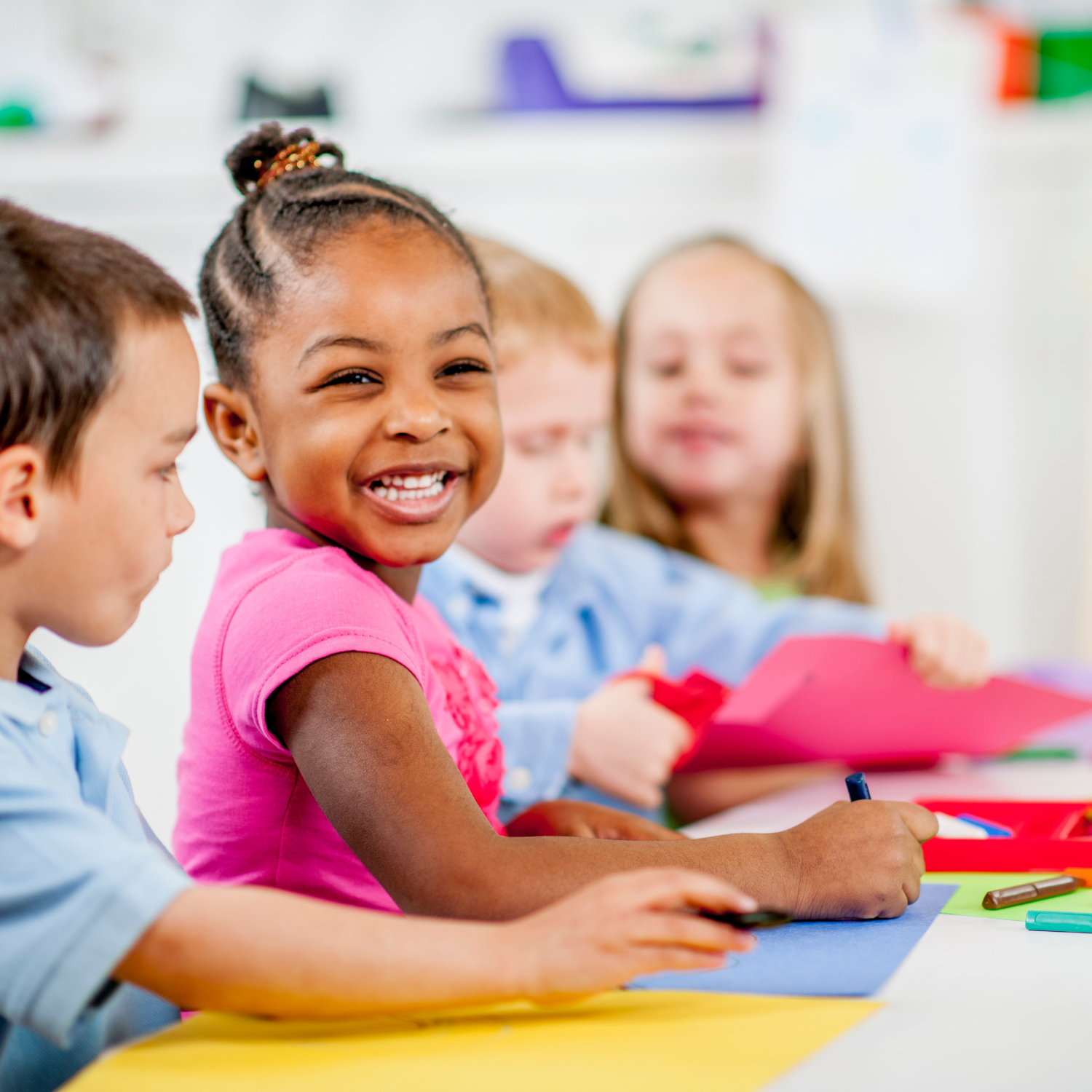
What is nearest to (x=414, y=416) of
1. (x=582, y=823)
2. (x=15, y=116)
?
(x=582, y=823)

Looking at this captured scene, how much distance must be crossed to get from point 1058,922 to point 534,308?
0.75 meters

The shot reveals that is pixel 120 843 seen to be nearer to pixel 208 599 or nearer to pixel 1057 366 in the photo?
pixel 208 599

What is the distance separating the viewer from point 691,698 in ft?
3.46

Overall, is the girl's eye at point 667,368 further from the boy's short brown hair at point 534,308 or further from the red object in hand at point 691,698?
the red object in hand at point 691,698

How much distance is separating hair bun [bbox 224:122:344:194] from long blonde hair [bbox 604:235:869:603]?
0.95 meters

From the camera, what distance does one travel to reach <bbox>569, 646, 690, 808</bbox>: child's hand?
969mm

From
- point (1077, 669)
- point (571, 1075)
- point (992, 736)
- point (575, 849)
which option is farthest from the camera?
point (1077, 669)

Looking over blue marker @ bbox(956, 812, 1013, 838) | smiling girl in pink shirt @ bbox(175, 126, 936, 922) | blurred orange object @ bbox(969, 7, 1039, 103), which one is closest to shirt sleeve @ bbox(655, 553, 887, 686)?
blue marker @ bbox(956, 812, 1013, 838)

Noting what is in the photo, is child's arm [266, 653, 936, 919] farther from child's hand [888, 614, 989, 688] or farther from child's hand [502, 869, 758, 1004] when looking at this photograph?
child's hand [888, 614, 989, 688]

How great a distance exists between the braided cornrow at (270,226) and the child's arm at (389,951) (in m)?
0.33

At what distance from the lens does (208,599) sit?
0.71 meters

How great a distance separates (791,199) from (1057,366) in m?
0.53

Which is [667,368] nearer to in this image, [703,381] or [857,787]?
[703,381]

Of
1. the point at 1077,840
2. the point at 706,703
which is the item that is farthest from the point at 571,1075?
the point at 706,703
